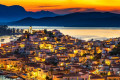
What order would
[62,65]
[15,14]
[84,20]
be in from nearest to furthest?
[62,65], [84,20], [15,14]

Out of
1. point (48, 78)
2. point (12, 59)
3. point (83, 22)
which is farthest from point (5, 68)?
point (83, 22)

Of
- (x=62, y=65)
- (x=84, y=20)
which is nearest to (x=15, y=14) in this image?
(x=84, y=20)

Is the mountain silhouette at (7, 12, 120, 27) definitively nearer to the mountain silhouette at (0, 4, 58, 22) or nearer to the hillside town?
the mountain silhouette at (0, 4, 58, 22)

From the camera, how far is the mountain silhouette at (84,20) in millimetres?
105562

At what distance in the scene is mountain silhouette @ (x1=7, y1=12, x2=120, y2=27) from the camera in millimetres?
105562

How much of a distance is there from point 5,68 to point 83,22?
328 ft

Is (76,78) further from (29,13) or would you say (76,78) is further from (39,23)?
(29,13)

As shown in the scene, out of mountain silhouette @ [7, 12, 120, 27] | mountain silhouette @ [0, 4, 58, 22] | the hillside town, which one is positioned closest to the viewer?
the hillside town

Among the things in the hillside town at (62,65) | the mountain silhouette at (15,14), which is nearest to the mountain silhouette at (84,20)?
the mountain silhouette at (15,14)

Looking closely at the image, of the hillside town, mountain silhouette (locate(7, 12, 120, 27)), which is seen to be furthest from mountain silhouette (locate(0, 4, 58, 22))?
the hillside town

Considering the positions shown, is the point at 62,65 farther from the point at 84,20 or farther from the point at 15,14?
the point at 15,14

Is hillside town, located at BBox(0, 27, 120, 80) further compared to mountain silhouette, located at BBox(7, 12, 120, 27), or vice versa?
mountain silhouette, located at BBox(7, 12, 120, 27)

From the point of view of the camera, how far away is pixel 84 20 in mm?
115500

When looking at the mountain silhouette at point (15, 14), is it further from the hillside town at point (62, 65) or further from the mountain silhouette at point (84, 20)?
the hillside town at point (62, 65)
